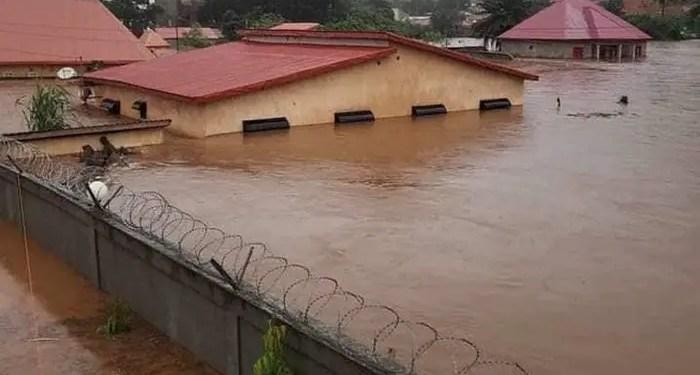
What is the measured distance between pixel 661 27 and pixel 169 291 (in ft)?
222

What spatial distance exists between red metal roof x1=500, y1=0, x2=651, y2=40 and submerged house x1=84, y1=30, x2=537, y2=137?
26.0 meters

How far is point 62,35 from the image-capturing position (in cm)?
3406

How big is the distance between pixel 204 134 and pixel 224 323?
12.7m

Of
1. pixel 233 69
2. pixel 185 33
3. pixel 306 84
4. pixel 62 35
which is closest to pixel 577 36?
pixel 185 33

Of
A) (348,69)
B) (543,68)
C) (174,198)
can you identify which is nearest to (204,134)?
(348,69)

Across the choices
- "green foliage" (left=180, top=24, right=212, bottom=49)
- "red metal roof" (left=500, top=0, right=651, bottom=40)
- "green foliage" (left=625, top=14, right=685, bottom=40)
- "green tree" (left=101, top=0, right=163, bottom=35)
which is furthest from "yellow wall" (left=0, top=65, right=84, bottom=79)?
"green foliage" (left=625, top=14, right=685, bottom=40)

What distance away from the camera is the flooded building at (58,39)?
32.4 meters

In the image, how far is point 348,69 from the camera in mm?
21375

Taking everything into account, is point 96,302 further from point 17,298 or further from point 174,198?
point 174,198

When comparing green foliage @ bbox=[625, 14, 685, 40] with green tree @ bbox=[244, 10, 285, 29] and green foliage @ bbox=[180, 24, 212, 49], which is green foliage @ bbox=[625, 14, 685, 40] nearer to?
green tree @ bbox=[244, 10, 285, 29]

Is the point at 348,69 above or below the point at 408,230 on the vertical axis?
above

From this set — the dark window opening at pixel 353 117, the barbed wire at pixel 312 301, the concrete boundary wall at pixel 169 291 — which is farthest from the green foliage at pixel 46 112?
the dark window opening at pixel 353 117

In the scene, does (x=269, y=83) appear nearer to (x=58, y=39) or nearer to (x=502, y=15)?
(x=58, y=39)

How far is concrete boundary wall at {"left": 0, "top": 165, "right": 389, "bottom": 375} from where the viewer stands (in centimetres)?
597
